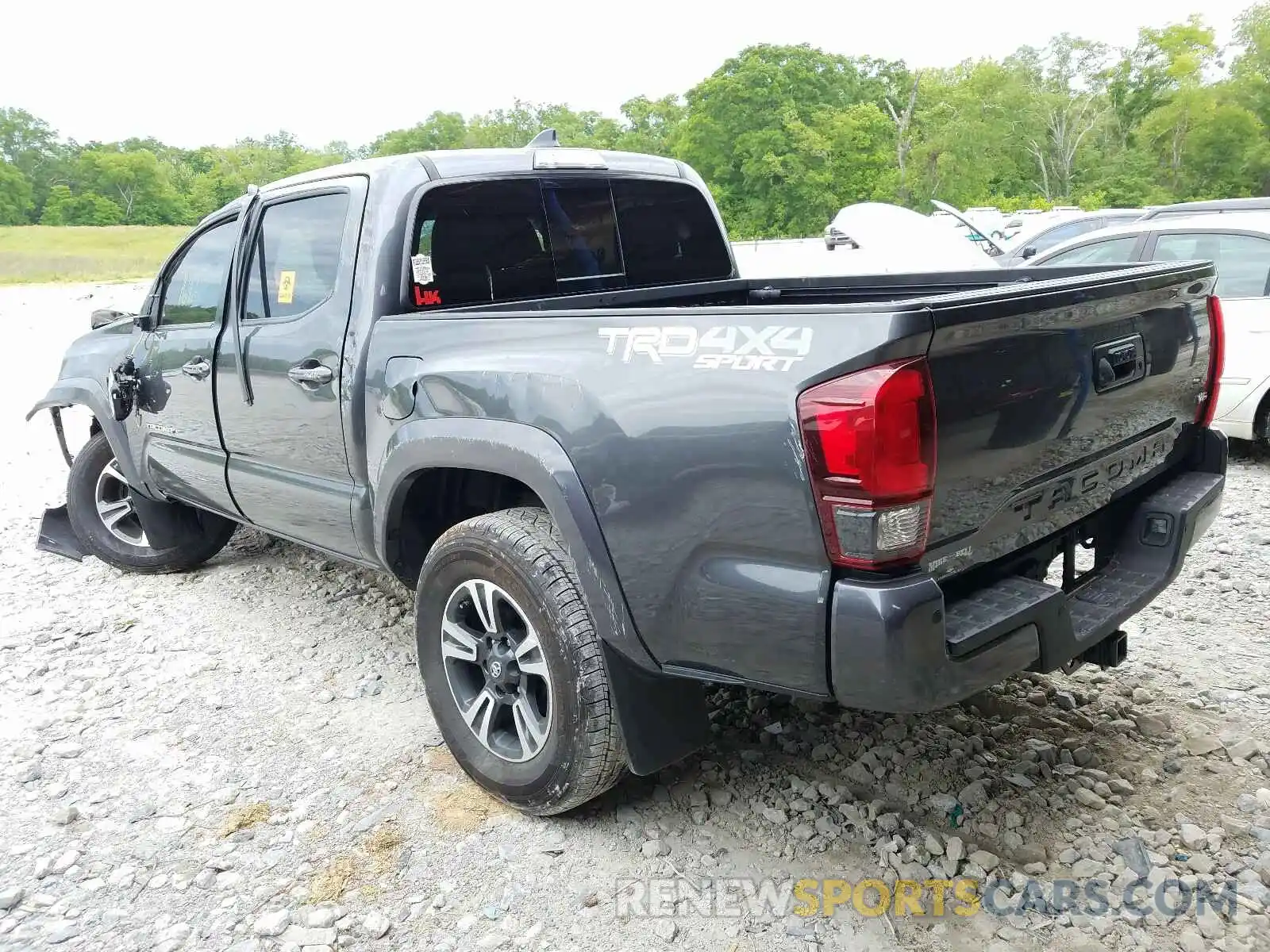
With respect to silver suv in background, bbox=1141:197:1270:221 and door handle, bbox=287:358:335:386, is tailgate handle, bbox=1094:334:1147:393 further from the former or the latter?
silver suv in background, bbox=1141:197:1270:221

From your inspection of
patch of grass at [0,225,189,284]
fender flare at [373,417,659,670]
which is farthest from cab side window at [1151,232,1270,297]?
patch of grass at [0,225,189,284]

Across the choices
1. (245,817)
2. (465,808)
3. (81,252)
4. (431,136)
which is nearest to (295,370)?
(245,817)

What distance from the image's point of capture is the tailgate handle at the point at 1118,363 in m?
2.50

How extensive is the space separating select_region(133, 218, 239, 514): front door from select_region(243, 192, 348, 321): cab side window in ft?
0.83

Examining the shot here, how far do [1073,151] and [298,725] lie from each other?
59046 millimetres

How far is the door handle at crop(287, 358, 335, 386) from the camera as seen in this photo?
3459 millimetres

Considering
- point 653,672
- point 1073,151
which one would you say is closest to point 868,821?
point 653,672

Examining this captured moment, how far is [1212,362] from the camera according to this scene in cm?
315

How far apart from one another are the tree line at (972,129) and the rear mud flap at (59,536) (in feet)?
135

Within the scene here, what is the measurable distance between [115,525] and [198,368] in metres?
1.78

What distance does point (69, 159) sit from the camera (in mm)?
102688

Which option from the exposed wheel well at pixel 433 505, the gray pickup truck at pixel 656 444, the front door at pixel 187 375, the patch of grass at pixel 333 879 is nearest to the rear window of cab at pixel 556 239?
the gray pickup truck at pixel 656 444

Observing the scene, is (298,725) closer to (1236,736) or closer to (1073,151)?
(1236,736)

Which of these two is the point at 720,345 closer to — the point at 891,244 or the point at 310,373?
the point at 310,373
